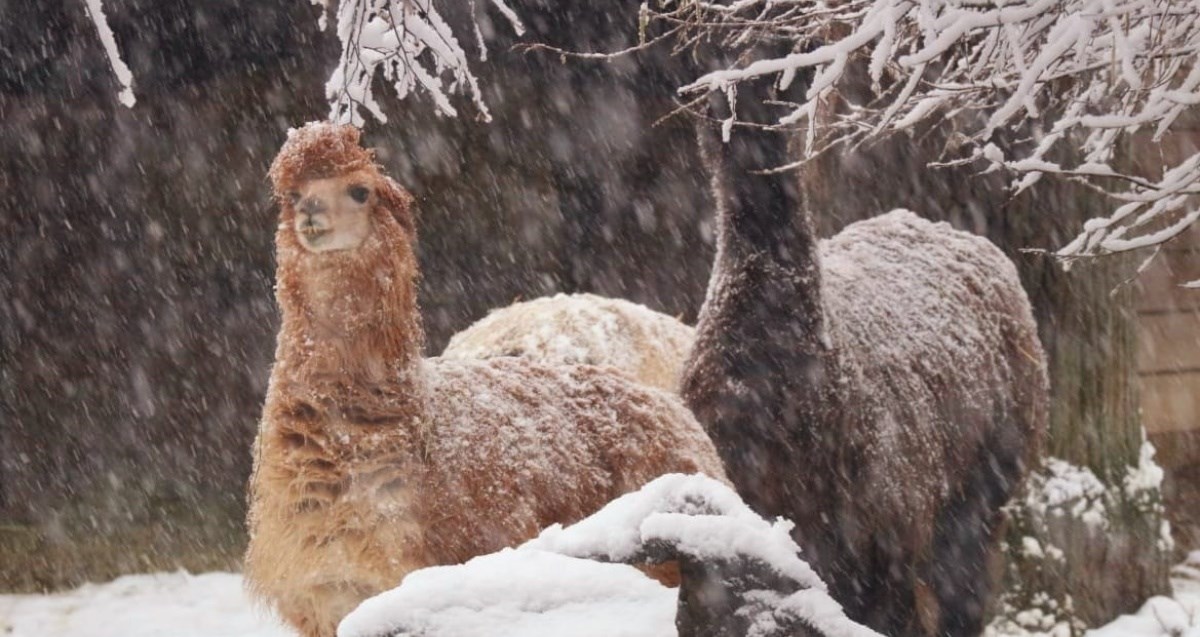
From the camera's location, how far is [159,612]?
657 cm

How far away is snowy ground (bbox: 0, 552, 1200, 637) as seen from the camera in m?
6.32

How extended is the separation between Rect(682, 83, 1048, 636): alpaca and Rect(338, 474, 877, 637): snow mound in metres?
2.61

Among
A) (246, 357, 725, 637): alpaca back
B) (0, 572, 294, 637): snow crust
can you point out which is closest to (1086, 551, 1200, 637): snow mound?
(246, 357, 725, 637): alpaca back

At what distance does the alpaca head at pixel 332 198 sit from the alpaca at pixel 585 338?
6.12 feet

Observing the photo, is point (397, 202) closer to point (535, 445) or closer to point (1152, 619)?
point (535, 445)

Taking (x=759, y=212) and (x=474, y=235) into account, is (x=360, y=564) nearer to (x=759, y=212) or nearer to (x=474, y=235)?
(x=759, y=212)

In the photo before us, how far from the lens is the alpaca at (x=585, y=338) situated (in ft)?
17.5

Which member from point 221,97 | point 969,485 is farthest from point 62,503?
point 969,485

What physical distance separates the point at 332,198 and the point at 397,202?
221mm

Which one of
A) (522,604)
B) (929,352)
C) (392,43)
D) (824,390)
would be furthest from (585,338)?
(522,604)

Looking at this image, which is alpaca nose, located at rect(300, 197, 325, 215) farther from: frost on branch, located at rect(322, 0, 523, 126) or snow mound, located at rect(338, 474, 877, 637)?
snow mound, located at rect(338, 474, 877, 637)

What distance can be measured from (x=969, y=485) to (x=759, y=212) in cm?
189

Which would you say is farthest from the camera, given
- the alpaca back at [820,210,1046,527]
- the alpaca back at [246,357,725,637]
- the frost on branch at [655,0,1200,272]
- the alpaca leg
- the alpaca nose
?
the alpaca leg

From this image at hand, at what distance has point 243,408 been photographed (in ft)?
24.2
